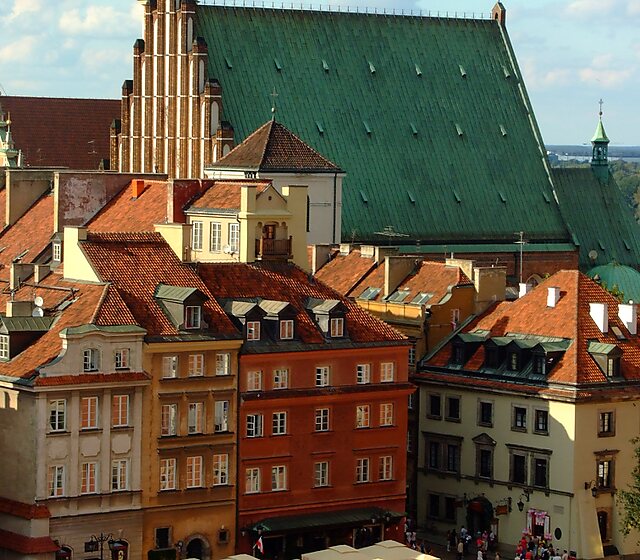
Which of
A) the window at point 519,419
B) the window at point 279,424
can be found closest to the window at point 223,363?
the window at point 279,424

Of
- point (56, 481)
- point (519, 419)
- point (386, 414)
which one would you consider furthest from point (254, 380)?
point (519, 419)

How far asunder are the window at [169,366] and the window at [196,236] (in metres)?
18.9

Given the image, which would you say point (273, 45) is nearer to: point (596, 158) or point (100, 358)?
point (596, 158)

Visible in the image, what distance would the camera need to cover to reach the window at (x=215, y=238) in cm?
11744

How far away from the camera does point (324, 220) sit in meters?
139

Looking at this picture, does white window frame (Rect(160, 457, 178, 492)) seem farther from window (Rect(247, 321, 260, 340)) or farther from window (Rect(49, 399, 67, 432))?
window (Rect(247, 321, 260, 340))

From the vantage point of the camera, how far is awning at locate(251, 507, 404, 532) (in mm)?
103250

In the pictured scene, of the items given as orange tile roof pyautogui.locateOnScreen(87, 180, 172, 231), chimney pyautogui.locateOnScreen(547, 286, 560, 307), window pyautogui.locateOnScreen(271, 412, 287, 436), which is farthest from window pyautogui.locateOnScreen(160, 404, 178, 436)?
orange tile roof pyautogui.locateOnScreen(87, 180, 172, 231)

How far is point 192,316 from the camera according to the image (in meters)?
102

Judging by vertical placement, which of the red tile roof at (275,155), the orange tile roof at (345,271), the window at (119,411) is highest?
the red tile roof at (275,155)

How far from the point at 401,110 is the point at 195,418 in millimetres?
59953

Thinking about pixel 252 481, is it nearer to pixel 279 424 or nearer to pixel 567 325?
pixel 279 424

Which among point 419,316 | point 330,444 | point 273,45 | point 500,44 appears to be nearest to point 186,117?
point 273,45

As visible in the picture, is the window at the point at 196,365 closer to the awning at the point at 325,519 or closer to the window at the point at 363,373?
the awning at the point at 325,519
